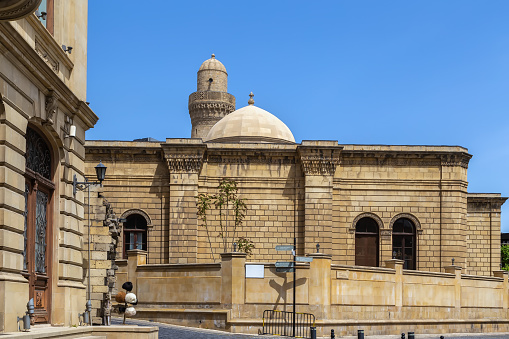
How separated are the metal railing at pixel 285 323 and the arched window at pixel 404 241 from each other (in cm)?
1117

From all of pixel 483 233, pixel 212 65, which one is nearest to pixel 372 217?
pixel 483 233

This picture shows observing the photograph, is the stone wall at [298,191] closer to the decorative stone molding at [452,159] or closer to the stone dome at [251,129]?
the decorative stone molding at [452,159]

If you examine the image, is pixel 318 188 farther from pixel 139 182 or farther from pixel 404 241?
pixel 139 182

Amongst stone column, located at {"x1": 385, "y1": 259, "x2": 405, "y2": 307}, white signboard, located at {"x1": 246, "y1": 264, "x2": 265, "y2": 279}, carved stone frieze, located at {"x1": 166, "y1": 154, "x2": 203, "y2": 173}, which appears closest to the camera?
white signboard, located at {"x1": 246, "y1": 264, "x2": 265, "y2": 279}

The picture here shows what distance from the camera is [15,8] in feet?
34.0

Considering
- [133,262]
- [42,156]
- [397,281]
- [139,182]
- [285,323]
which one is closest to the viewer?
[42,156]

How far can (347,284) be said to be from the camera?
91.8 ft

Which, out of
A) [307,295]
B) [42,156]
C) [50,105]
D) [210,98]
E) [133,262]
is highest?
[210,98]

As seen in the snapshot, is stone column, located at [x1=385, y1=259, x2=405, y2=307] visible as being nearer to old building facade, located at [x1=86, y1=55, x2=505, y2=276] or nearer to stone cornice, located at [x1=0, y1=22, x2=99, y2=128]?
old building facade, located at [x1=86, y1=55, x2=505, y2=276]

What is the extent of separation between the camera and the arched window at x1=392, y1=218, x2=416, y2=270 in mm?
36781

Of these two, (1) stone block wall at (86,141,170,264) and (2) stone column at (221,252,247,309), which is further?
(1) stone block wall at (86,141,170,264)

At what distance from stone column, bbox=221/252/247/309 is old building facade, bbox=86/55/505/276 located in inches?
349

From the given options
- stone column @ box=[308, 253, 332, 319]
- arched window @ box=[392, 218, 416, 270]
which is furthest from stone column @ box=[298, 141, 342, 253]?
stone column @ box=[308, 253, 332, 319]

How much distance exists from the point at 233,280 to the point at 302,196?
10.5 metres
